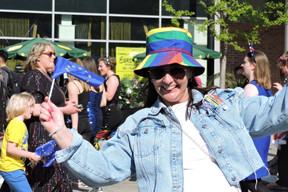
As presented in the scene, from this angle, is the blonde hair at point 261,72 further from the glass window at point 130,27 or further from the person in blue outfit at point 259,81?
the glass window at point 130,27

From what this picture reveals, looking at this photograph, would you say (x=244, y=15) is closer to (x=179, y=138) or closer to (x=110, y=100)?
(x=110, y=100)

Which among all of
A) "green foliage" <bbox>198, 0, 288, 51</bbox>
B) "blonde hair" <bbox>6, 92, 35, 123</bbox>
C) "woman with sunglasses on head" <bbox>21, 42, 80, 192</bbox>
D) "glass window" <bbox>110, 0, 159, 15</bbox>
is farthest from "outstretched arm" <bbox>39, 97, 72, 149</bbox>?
"glass window" <bbox>110, 0, 159, 15</bbox>

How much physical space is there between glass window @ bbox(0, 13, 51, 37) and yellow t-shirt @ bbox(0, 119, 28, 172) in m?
13.9

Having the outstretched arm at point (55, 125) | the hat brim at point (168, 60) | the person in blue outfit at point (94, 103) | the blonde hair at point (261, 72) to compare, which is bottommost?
the person in blue outfit at point (94, 103)

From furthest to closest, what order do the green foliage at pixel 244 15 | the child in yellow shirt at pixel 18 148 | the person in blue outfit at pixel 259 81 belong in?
the green foliage at pixel 244 15
the person in blue outfit at pixel 259 81
the child in yellow shirt at pixel 18 148

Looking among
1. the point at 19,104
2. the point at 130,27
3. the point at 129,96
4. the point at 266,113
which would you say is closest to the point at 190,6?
the point at 130,27

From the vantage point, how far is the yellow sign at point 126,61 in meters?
18.8

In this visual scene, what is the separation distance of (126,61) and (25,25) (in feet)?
12.3

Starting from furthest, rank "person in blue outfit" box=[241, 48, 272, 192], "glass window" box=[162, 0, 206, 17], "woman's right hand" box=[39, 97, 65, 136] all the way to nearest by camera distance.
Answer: "glass window" box=[162, 0, 206, 17] → "person in blue outfit" box=[241, 48, 272, 192] → "woman's right hand" box=[39, 97, 65, 136]

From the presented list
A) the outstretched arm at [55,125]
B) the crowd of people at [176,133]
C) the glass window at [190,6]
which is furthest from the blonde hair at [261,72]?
the glass window at [190,6]

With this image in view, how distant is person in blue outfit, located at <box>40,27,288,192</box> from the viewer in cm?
270

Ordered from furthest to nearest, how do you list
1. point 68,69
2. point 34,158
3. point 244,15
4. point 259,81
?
point 244,15 < point 259,81 < point 34,158 < point 68,69

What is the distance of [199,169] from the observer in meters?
2.75

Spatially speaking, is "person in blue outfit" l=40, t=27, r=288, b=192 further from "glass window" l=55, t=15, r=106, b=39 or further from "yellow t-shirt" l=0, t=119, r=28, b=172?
"glass window" l=55, t=15, r=106, b=39
